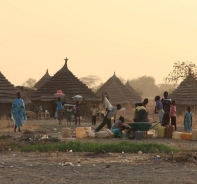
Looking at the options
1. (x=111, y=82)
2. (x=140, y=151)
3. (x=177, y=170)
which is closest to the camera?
(x=177, y=170)

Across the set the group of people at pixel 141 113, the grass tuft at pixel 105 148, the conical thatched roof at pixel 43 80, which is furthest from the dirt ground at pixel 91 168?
the conical thatched roof at pixel 43 80

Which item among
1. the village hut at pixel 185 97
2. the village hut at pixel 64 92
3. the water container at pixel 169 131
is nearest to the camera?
the water container at pixel 169 131

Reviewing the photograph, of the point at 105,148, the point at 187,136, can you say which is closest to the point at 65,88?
the point at 187,136

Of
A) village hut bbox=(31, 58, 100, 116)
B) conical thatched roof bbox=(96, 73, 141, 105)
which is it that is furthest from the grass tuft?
conical thatched roof bbox=(96, 73, 141, 105)

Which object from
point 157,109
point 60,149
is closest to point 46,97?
point 157,109

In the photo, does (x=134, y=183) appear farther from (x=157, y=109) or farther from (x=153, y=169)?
(x=157, y=109)

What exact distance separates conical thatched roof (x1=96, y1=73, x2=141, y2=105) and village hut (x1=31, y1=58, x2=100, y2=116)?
7050 millimetres

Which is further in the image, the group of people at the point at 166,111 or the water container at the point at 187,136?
the group of people at the point at 166,111

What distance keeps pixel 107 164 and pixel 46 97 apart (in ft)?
80.7

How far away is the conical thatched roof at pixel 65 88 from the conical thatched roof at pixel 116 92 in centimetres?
698

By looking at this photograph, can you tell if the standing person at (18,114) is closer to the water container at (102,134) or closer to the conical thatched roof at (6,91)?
the water container at (102,134)

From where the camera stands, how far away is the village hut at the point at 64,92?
1308 inches

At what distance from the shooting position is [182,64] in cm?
5338

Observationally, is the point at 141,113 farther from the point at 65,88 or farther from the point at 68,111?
the point at 65,88
